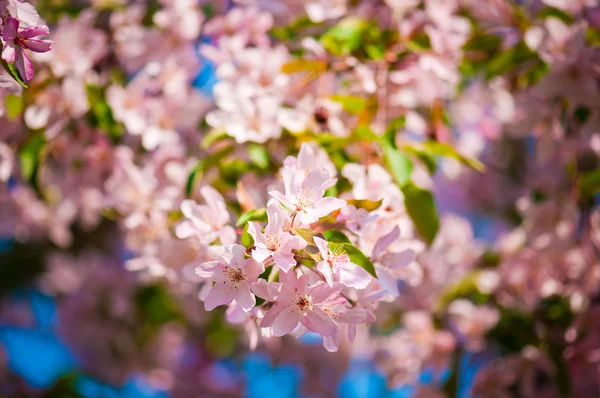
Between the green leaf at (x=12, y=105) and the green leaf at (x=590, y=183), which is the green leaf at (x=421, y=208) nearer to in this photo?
the green leaf at (x=590, y=183)

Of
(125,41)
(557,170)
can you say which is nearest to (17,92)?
(125,41)

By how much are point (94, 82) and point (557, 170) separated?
138cm

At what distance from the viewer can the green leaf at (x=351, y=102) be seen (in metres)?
1.19

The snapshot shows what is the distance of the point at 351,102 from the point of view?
1.20 meters

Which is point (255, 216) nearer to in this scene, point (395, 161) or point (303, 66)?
point (395, 161)

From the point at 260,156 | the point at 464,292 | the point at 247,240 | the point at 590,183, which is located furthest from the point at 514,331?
the point at 247,240

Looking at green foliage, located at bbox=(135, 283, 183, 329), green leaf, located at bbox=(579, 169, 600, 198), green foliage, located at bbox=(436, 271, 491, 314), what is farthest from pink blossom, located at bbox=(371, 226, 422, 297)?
green foliage, located at bbox=(135, 283, 183, 329)

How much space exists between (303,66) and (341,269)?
632mm

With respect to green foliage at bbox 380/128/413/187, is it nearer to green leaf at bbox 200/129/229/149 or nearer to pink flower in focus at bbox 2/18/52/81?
green leaf at bbox 200/129/229/149

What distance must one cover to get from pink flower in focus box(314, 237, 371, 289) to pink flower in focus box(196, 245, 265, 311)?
91 millimetres

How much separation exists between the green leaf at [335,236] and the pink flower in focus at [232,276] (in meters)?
0.11

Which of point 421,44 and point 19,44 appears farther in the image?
point 421,44

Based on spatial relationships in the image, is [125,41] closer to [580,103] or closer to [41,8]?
[41,8]

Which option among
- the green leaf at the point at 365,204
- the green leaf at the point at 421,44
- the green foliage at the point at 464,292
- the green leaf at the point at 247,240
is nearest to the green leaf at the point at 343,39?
the green leaf at the point at 421,44
